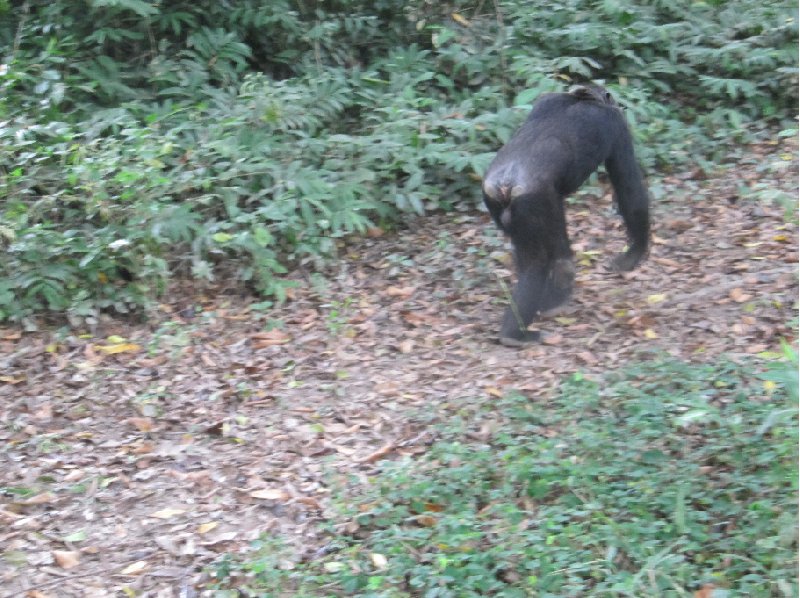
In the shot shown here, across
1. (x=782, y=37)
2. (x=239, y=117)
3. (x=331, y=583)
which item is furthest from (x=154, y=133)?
(x=782, y=37)

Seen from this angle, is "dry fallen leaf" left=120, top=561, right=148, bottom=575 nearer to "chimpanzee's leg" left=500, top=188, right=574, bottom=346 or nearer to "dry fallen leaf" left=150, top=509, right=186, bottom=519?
"dry fallen leaf" left=150, top=509, right=186, bottom=519

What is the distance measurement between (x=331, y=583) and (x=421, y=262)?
332cm

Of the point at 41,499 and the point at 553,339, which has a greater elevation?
the point at 553,339

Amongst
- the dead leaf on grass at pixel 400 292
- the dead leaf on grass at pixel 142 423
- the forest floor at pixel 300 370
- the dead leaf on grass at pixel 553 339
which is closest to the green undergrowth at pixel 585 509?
the forest floor at pixel 300 370

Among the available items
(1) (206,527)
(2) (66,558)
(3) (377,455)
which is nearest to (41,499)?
(2) (66,558)

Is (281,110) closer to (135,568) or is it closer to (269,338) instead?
(269,338)

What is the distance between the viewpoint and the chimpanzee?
566 centimetres

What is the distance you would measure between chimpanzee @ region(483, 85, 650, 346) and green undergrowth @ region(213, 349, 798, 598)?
101 centimetres

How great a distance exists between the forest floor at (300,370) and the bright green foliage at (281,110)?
1.17ft

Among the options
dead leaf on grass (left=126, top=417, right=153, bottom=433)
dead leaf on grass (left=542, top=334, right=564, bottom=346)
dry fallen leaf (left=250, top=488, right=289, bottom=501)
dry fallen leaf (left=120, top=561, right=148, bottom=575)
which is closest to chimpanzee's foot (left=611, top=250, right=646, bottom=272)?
dead leaf on grass (left=542, top=334, right=564, bottom=346)

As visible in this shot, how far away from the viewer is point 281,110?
7332 millimetres

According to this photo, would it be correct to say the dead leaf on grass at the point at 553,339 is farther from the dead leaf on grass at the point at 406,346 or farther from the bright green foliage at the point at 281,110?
the bright green foliage at the point at 281,110

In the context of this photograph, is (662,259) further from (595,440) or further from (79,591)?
(79,591)

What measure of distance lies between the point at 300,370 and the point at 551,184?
1.90 m
